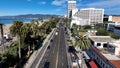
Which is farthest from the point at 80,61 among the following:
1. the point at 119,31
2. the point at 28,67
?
the point at 119,31

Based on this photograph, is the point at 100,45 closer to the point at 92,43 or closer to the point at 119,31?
the point at 92,43

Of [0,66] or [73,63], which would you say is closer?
[0,66]

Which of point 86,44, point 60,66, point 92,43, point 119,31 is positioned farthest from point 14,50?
point 119,31

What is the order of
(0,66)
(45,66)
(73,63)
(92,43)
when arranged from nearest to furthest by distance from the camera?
1. (0,66)
2. (45,66)
3. (73,63)
4. (92,43)

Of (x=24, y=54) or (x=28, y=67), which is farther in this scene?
(x=24, y=54)

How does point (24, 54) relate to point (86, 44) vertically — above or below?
below

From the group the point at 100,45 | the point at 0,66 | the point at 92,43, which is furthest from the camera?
the point at 92,43

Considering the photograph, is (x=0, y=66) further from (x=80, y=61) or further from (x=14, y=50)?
(x=80, y=61)

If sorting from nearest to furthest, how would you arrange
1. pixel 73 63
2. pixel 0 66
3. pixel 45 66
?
pixel 0 66, pixel 45 66, pixel 73 63

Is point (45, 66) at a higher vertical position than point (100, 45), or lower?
lower
